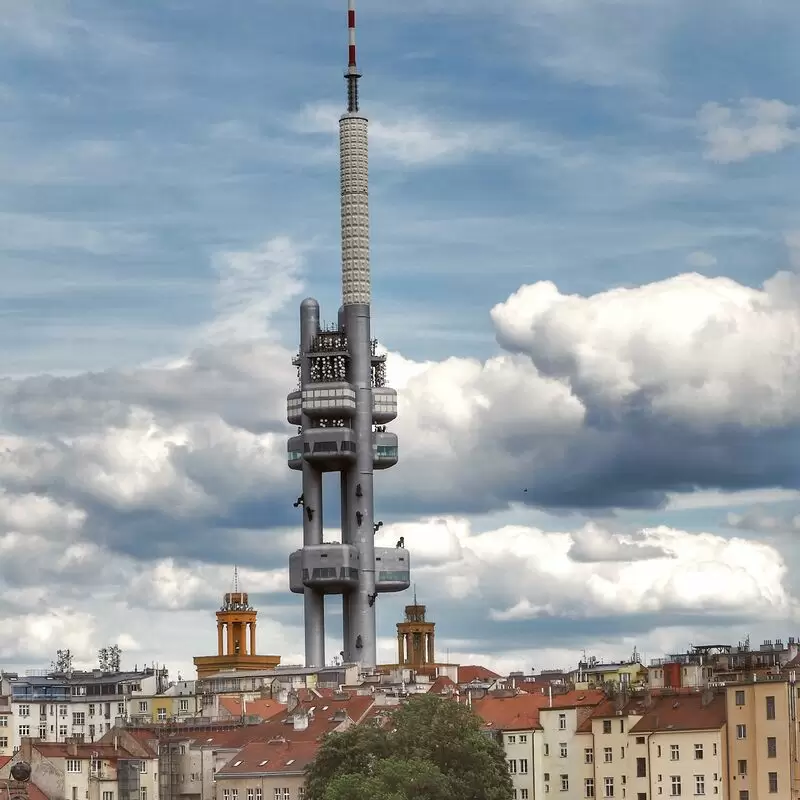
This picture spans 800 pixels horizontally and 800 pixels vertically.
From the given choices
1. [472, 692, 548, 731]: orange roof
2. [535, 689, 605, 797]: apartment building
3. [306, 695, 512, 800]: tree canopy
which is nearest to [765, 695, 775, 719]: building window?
[306, 695, 512, 800]: tree canopy

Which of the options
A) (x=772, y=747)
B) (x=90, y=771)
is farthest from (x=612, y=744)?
(x=90, y=771)

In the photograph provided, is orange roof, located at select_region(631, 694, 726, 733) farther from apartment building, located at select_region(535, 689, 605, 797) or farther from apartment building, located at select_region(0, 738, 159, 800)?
apartment building, located at select_region(0, 738, 159, 800)

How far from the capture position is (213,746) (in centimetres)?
15975

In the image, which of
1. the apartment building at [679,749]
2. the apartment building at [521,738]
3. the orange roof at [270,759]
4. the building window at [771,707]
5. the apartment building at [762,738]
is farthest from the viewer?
the orange roof at [270,759]

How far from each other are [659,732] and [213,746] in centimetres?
4005

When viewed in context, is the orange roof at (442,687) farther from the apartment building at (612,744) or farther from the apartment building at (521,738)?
the apartment building at (612,744)

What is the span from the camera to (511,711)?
492 feet

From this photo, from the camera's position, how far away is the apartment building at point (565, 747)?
138625 mm

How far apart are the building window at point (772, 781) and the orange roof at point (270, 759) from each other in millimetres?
32550

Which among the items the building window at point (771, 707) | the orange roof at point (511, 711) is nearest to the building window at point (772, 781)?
the building window at point (771, 707)

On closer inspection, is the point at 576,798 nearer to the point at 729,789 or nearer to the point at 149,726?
the point at 729,789

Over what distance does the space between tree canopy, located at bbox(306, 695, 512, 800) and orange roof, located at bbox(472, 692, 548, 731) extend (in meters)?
9.69

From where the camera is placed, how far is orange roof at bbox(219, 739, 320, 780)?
147750mm

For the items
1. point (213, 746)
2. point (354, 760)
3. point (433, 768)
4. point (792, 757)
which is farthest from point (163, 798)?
point (792, 757)
